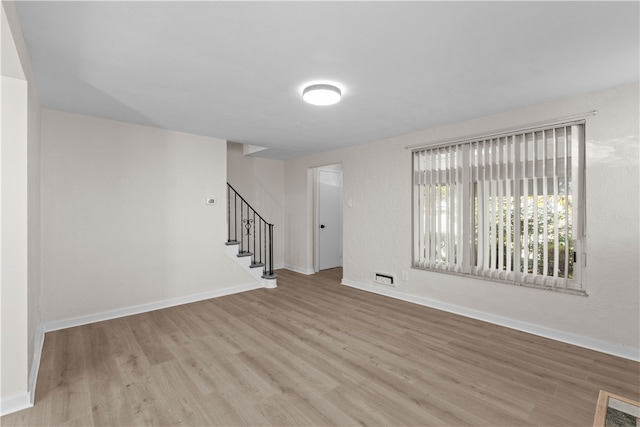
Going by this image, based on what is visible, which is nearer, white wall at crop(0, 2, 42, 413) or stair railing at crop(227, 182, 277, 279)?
white wall at crop(0, 2, 42, 413)

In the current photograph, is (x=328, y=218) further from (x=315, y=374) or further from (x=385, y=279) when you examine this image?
(x=315, y=374)

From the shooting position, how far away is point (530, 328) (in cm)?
321

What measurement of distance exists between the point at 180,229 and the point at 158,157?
1021mm

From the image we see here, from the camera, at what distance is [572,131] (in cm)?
298

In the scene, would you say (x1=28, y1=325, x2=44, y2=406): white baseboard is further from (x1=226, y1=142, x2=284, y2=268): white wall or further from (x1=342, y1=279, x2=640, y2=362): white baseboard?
(x1=342, y1=279, x2=640, y2=362): white baseboard

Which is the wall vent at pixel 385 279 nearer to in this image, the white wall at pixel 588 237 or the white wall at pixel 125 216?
the white wall at pixel 588 237

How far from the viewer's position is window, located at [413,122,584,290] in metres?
3.01

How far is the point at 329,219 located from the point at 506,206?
3713 millimetres

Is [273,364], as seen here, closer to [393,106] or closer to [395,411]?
[395,411]

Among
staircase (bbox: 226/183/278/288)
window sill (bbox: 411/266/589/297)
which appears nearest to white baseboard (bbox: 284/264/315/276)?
staircase (bbox: 226/183/278/288)

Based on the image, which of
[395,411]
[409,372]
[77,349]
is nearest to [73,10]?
[77,349]

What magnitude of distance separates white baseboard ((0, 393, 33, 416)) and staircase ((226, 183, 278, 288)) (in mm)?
2825

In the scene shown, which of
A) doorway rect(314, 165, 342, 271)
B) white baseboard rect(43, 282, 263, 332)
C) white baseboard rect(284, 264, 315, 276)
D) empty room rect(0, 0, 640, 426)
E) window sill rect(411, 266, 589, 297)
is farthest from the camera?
doorway rect(314, 165, 342, 271)

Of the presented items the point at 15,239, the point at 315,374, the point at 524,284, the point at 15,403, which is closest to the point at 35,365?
the point at 15,403
